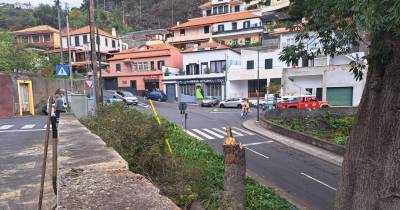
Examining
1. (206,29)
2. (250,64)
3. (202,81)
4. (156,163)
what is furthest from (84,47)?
(156,163)

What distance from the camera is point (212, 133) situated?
63.2 feet

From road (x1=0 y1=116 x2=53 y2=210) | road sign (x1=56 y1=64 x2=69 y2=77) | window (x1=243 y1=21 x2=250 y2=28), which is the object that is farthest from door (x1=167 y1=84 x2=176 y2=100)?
road (x1=0 y1=116 x2=53 y2=210)

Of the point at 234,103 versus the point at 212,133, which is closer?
the point at 212,133

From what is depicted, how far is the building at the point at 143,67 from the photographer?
154 feet

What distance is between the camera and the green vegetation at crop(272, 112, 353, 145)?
17833 millimetres

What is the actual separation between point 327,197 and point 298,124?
37.7ft

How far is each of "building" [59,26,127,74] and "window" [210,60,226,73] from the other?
22537 mm

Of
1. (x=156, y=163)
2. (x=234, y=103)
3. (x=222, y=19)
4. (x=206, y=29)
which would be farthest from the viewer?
(x=206, y=29)

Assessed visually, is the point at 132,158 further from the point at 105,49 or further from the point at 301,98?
the point at 105,49

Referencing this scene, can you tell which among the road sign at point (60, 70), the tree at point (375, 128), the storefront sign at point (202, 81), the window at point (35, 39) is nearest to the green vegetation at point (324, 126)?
the tree at point (375, 128)

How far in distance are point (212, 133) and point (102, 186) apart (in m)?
16.6

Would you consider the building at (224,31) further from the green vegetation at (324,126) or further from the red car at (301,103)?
the green vegetation at (324,126)

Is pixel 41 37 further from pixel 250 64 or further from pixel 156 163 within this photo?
pixel 156 163

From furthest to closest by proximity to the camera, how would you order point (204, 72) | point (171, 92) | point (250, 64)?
1. point (171, 92)
2. point (204, 72)
3. point (250, 64)
